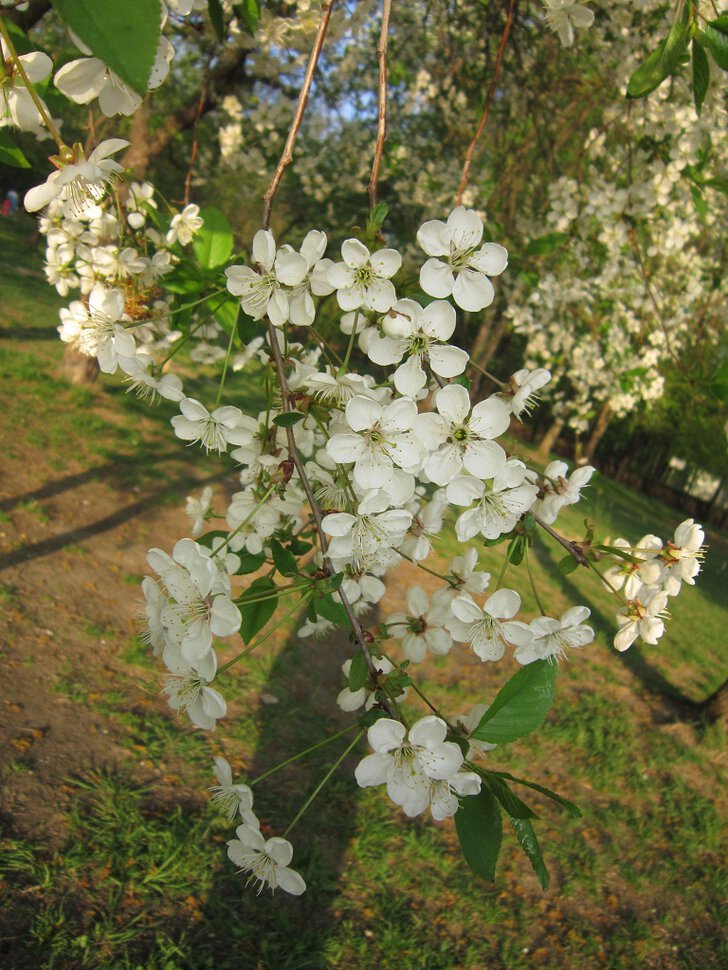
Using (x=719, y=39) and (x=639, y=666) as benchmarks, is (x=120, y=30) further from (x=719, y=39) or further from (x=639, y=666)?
(x=639, y=666)

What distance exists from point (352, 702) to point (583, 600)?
6.74m

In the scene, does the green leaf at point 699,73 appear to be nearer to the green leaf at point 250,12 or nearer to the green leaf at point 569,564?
the green leaf at point 569,564

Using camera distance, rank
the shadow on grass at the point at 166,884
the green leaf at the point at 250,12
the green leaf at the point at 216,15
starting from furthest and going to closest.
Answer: the shadow on grass at the point at 166,884 < the green leaf at the point at 250,12 < the green leaf at the point at 216,15

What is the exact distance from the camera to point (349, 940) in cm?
264

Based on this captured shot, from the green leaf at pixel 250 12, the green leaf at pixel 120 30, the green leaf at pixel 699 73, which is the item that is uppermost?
the green leaf at pixel 699 73

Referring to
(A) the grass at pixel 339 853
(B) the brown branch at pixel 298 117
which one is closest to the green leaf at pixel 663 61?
(B) the brown branch at pixel 298 117

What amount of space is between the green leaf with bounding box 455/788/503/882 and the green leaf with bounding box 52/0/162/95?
886 mm

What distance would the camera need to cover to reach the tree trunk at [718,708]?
16.9 ft

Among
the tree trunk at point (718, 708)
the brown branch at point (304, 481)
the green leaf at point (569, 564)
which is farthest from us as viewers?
the tree trunk at point (718, 708)

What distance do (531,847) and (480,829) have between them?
7cm

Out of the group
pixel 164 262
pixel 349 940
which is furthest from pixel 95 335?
pixel 349 940

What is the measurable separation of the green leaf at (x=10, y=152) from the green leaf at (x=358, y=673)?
0.87 meters

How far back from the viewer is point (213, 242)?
4.81 ft

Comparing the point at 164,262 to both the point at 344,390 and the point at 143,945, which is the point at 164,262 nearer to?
the point at 344,390
